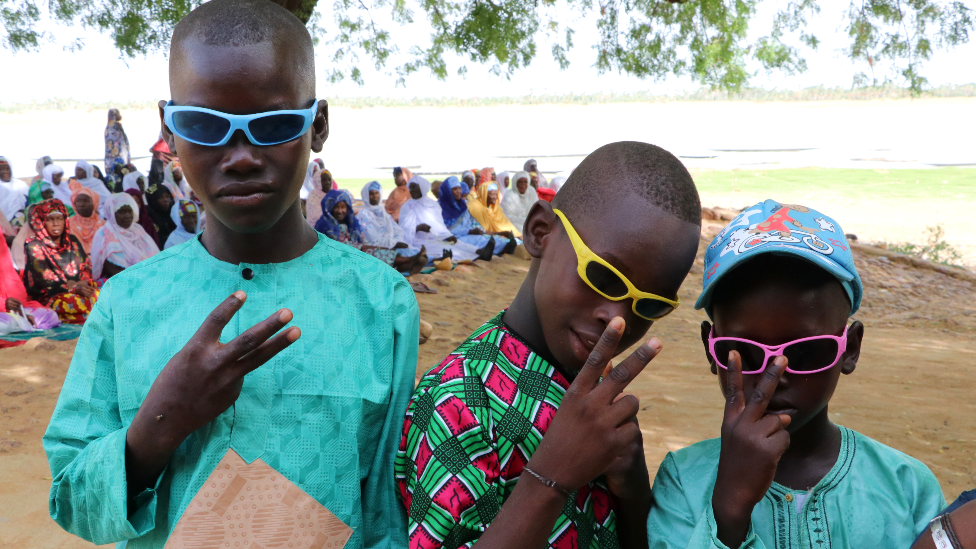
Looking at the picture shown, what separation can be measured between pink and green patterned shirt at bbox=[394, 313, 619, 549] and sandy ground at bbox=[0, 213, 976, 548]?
3.29 m

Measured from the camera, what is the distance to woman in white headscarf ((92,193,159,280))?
866 cm

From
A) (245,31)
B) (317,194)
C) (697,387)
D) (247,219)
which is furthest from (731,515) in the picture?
(317,194)

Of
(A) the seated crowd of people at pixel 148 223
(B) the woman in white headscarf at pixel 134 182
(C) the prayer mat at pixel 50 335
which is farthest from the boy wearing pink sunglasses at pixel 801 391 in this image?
(B) the woman in white headscarf at pixel 134 182

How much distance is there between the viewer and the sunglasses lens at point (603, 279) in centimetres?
148

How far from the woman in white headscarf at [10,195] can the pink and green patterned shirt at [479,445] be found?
11.6 metres

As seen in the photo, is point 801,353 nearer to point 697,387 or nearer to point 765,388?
point 765,388

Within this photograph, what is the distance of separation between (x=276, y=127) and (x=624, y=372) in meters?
0.81

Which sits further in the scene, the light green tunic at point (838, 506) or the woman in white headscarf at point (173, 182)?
the woman in white headscarf at point (173, 182)

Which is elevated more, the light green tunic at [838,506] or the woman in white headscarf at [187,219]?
the light green tunic at [838,506]

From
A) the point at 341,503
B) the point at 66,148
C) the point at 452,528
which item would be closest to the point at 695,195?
the point at 452,528

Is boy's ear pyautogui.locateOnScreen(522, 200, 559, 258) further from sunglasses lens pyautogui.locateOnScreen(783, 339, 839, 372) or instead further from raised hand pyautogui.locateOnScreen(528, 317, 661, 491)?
sunglasses lens pyautogui.locateOnScreen(783, 339, 839, 372)

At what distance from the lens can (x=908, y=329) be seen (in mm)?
8914

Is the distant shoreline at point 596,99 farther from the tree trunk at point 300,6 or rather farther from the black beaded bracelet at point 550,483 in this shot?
the black beaded bracelet at point 550,483

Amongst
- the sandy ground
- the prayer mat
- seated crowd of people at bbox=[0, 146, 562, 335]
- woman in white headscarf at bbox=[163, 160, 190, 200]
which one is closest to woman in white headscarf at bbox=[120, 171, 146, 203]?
seated crowd of people at bbox=[0, 146, 562, 335]
